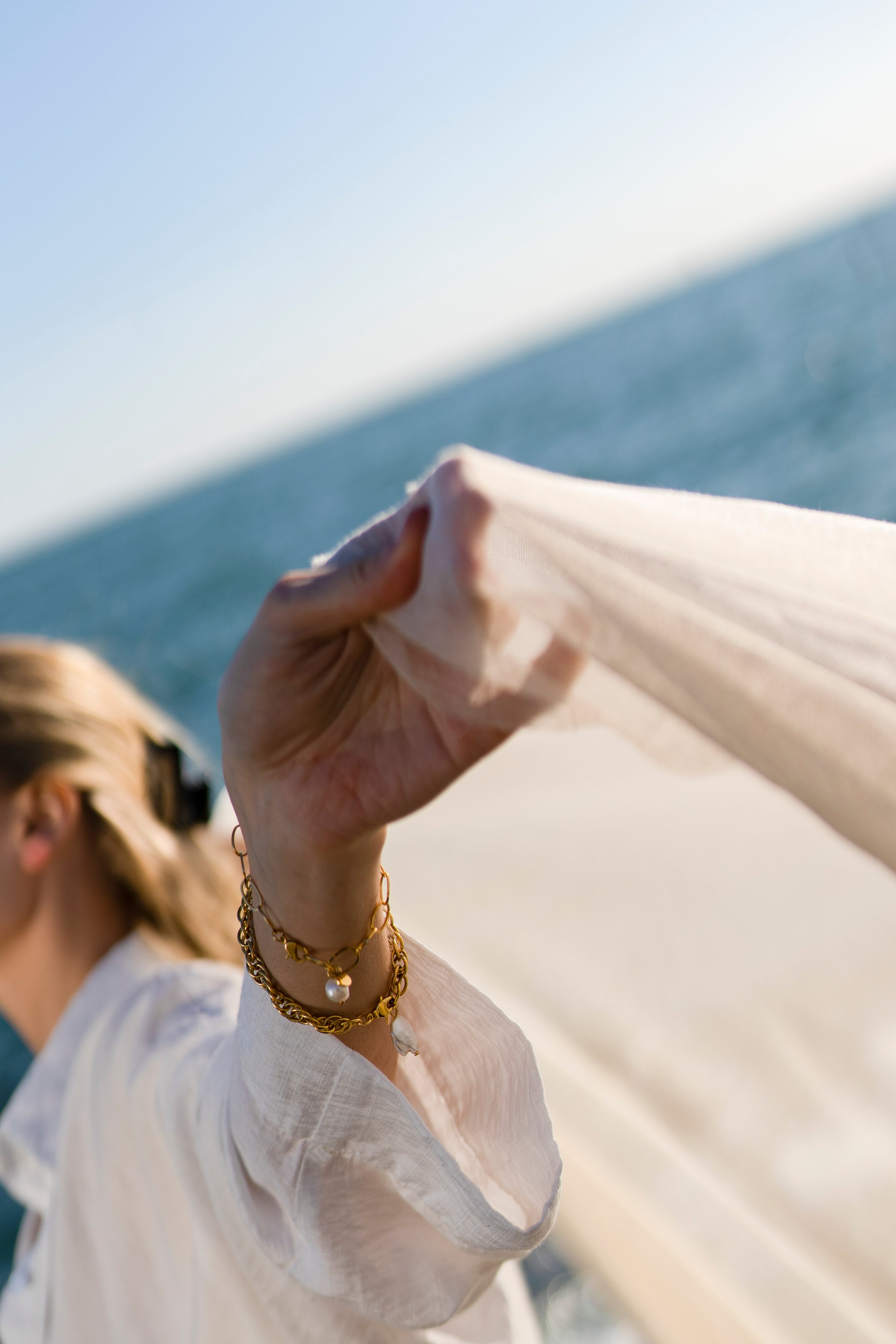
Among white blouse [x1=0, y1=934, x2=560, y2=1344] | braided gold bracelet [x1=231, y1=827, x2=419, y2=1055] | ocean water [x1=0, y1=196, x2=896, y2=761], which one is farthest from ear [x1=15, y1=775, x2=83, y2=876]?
braided gold bracelet [x1=231, y1=827, x2=419, y2=1055]

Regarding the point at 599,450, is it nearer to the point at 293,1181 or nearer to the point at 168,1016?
the point at 168,1016

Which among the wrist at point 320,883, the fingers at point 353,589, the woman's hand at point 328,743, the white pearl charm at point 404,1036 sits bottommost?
the white pearl charm at point 404,1036

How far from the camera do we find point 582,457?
109 feet

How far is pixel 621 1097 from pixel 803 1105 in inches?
17.1

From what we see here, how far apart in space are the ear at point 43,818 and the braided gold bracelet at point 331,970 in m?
1.02

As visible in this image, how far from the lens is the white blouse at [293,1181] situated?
96 cm

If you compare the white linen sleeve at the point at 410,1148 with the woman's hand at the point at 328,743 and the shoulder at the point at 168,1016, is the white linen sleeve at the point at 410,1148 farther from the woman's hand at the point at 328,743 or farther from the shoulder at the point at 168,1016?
the shoulder at the point at 168,1016

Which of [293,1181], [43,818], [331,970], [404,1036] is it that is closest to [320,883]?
[331,970]

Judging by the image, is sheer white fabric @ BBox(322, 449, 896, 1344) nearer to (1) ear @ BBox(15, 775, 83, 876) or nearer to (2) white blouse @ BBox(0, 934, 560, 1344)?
(2) white blouse @ BBox(0, 934, 560, 1344)

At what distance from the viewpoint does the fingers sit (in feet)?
2.15

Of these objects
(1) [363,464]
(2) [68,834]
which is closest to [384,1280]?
(2) [68,834]

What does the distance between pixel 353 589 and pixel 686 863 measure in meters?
1.71

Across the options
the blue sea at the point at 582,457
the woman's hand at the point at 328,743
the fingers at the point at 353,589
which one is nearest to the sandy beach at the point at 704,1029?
the blue sea at the point at 582,457

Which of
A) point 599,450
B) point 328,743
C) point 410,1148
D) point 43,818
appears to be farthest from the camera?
point 599,450
